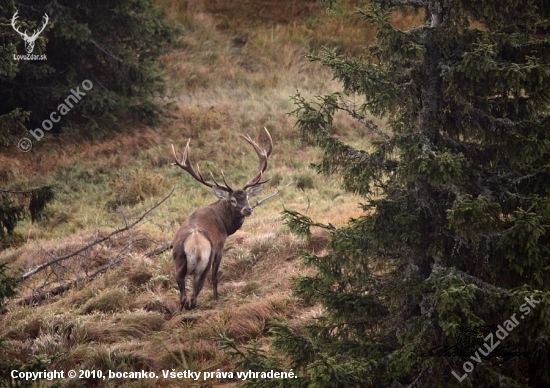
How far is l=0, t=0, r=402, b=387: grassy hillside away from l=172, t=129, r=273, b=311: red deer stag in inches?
16.6

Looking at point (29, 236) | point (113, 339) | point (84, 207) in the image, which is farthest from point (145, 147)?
point (113, 339)

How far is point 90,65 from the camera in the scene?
16406mm

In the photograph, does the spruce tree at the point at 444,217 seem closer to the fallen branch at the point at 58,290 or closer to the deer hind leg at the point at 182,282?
the deer hind leg at the point at 182,282

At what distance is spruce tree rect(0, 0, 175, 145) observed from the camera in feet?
50.4

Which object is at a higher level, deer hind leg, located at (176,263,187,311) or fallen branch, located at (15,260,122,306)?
deer hind leg, located at (176,263,187,311)

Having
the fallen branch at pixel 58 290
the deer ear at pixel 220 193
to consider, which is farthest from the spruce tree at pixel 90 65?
the deer ear at pixel 220 193

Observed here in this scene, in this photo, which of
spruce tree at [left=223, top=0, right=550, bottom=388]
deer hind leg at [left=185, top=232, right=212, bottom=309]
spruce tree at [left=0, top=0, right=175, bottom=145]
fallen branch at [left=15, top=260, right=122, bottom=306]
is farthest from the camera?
spruce tree at [left=0, top=0, right=175, bottom=145]

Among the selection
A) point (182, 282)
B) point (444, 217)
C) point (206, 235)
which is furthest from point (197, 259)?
point (444, 217)

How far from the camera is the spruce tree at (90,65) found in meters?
15.4

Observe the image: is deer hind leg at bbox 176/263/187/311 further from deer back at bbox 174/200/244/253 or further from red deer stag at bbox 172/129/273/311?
deer back at bbox 174/200/244/253

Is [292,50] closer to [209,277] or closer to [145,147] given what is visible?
[145,147]

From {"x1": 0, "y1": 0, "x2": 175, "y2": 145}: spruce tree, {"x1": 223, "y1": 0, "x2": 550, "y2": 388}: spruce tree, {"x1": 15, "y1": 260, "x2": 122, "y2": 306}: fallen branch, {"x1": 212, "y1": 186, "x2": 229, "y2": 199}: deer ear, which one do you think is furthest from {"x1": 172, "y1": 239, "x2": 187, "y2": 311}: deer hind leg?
{"x1": 0, "y1": 0, "x2": 175, "y2": 145}: spruce tree

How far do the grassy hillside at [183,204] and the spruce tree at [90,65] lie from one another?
23.8 inches

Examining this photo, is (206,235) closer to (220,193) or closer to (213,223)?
(213,223)
